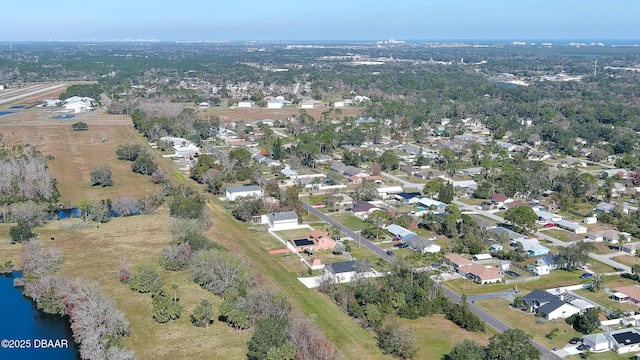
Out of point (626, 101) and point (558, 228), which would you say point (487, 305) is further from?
point (626, 101)

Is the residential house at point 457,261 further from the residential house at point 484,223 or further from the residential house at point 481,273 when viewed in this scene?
the residential house at point 484,223

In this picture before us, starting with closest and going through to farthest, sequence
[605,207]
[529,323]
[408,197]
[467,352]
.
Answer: [467,352], [529,323], [605,207], [408,197]

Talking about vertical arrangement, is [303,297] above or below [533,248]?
above

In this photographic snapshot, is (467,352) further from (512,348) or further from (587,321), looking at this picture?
(587,321)

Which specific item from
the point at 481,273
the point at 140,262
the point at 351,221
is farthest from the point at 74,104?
the point at 481,273

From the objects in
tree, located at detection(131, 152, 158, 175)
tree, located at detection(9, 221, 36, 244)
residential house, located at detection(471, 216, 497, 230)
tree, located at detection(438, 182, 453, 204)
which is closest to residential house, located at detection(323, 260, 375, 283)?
residential house, located at detection(471, 216, 497, 230)
